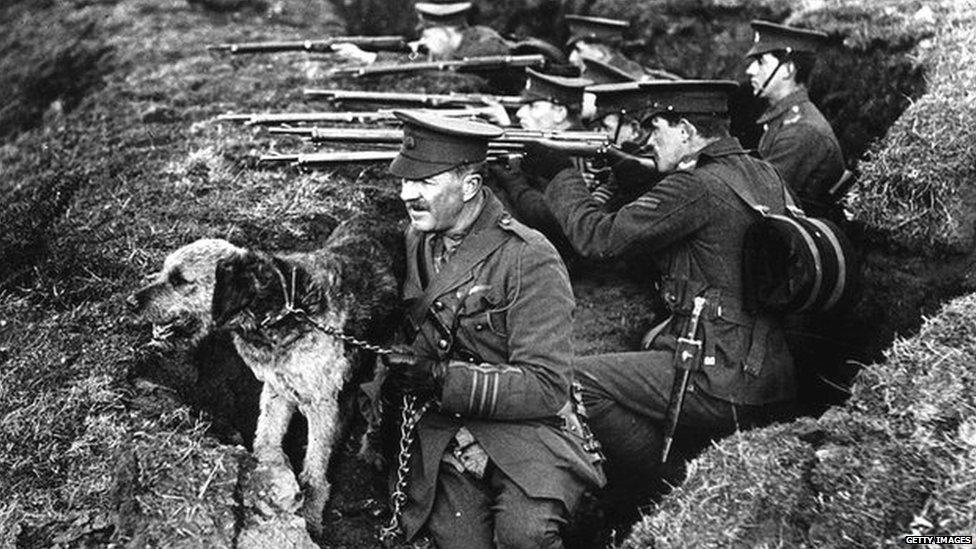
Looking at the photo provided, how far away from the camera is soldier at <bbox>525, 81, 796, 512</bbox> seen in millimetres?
5703

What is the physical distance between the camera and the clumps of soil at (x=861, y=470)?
400 centimetres

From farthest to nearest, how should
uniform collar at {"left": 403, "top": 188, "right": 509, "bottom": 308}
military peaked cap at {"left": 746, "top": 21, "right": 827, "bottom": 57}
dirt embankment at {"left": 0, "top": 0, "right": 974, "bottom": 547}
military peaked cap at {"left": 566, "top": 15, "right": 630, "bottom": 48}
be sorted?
military peaked cap at {"left": 566, "top": 15, "right": 630, "bottom": 48}, military peaked cap at {"left": 746, "top": 21, "right": 827, "bottom": 57}, uniform collar at {"left": 403, "top": 188, "right": 509, "bottom": 308}, dirt embankment at {"left": 0, "top": 0, "right": 974, "bottom": 547}

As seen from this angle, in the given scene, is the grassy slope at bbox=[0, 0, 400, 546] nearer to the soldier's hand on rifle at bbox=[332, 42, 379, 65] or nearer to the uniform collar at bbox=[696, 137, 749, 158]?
the soldier's hand on rifle at bbox=[332, 42, 379, 65]

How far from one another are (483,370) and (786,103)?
174 inches

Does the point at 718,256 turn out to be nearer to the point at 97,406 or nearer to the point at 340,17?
the point at 97,406

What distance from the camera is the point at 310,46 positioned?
31.3 ft

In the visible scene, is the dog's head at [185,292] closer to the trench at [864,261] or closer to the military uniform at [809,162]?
the trench at [864,261]

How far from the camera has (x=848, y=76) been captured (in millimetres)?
8266

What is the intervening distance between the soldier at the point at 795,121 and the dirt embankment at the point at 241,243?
0.65 meters

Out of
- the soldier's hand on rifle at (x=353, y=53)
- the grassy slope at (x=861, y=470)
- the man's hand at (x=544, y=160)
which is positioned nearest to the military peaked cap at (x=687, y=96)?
the man's hand at (x=544, y=160)

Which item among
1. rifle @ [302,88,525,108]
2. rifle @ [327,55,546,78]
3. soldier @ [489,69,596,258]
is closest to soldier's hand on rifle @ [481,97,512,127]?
soldier @ [489,69,596,258]

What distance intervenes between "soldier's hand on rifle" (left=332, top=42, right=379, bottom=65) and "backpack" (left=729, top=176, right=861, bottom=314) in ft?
16.4

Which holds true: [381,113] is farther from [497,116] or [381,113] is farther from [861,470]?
[861,470]

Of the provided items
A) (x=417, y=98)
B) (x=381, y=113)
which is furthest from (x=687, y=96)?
(x=417, y=98)
